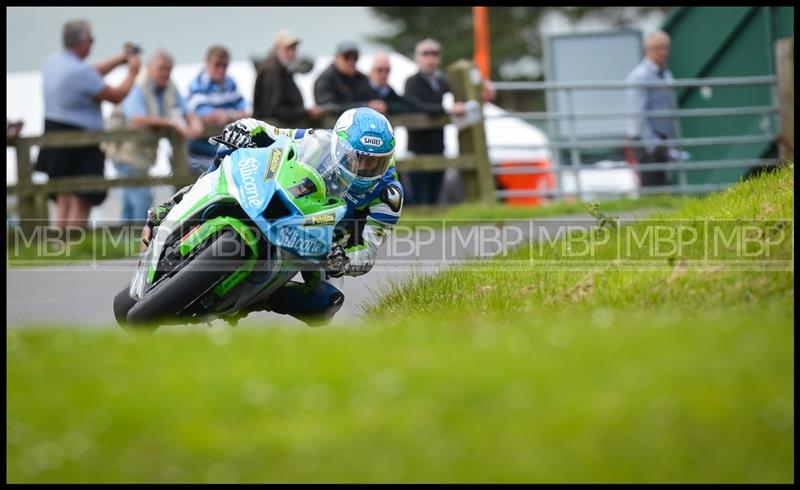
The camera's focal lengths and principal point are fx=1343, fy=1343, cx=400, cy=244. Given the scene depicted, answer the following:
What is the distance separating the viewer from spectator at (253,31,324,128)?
14.1 meters

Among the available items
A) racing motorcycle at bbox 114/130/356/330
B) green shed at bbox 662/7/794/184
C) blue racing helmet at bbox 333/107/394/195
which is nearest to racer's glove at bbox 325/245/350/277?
racing motorcycle at bbox 114/130/356/330

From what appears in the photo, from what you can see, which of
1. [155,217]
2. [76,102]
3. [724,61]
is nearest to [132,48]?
[76,102]

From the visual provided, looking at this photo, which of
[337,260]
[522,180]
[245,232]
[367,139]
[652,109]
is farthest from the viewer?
[522,180]

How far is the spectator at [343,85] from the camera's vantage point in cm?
1445

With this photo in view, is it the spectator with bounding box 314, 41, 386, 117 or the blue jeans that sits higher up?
the spectator with bounding box 314, 41, 386, 117

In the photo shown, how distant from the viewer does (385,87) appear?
15.2 m

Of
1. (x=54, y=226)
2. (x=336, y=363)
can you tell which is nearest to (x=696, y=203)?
(x=336, y=363)

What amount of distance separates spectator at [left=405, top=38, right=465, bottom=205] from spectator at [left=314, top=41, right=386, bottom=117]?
93 centimetres

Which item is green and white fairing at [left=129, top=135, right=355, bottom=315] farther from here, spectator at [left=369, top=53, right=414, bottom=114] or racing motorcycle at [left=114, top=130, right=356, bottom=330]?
spectator at [left=369, top=53, right=414, bottom=114]

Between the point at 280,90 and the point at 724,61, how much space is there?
837 centimetres

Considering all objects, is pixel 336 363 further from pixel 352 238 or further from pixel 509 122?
pixel 509 122

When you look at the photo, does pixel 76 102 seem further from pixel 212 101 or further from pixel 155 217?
pixel 155 217

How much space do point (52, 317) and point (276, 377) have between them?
521 centimetres

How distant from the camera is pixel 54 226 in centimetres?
1426
